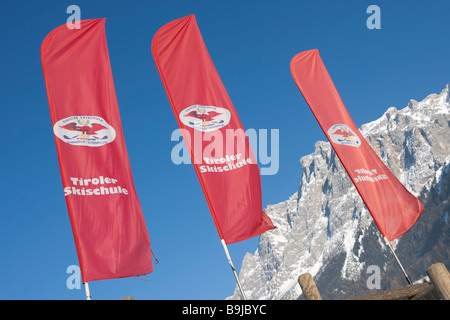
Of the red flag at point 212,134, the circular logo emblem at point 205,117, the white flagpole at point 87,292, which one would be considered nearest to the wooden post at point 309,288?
the red flag at point 212,134

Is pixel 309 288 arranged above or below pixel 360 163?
below

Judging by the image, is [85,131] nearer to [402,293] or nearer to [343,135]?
[402,293]

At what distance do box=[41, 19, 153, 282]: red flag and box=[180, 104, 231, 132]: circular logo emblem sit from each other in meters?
1.87

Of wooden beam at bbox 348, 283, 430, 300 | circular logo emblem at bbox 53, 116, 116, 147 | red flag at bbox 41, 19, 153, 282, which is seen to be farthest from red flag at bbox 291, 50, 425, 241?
circular logo emblem at bbox 53, 116, 116, 147

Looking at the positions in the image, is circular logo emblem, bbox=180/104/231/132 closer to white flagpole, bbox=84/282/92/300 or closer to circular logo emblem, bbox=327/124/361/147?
circular logo emblem, bbox=327/124/361/147

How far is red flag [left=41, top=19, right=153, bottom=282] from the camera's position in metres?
10.7

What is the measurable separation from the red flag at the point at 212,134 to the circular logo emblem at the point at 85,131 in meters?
2.02

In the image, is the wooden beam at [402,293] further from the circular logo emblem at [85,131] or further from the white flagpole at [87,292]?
the circular logo emblem at [85,131]

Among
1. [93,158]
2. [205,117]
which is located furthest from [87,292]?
[205,117]

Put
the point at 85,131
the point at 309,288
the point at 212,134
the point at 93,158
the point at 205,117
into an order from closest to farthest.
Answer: the point at 309,288 → the point at 93,158 → the point at 85,131 → the point at 212,134 → the point at 205,117

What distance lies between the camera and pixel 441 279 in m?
8.23

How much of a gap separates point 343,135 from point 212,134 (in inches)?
202

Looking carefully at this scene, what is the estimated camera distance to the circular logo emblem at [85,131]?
11.6m
